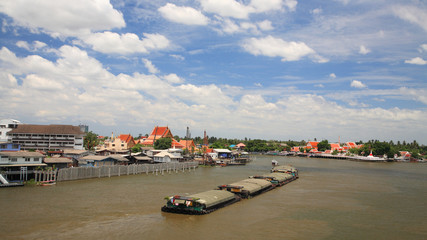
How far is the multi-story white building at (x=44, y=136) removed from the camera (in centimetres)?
7025

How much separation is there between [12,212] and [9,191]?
987 centimetres

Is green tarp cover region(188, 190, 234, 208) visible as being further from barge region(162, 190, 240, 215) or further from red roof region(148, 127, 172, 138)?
red roof region(148, 127, 172, 138)

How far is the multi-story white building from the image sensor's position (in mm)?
70250

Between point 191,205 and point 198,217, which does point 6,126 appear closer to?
point 191,205

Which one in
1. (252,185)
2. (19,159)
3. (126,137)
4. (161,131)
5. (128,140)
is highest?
(161,131)

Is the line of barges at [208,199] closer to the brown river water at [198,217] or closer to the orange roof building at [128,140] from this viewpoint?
the brown river water at [198,217]

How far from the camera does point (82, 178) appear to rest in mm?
43312

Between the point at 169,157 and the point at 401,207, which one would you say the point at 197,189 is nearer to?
the point at 401,207

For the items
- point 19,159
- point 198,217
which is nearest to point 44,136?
point 19,159

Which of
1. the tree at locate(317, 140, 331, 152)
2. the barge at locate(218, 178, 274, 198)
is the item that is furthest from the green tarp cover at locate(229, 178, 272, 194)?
the tree at locate(317, 140, 331, 152)


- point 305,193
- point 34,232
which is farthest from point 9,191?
point 305,193

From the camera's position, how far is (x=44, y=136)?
71188mm

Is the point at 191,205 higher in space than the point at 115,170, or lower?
higher

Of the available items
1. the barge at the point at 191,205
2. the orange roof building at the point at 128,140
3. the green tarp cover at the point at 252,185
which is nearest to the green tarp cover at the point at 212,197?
the barge at the point at 191,205
